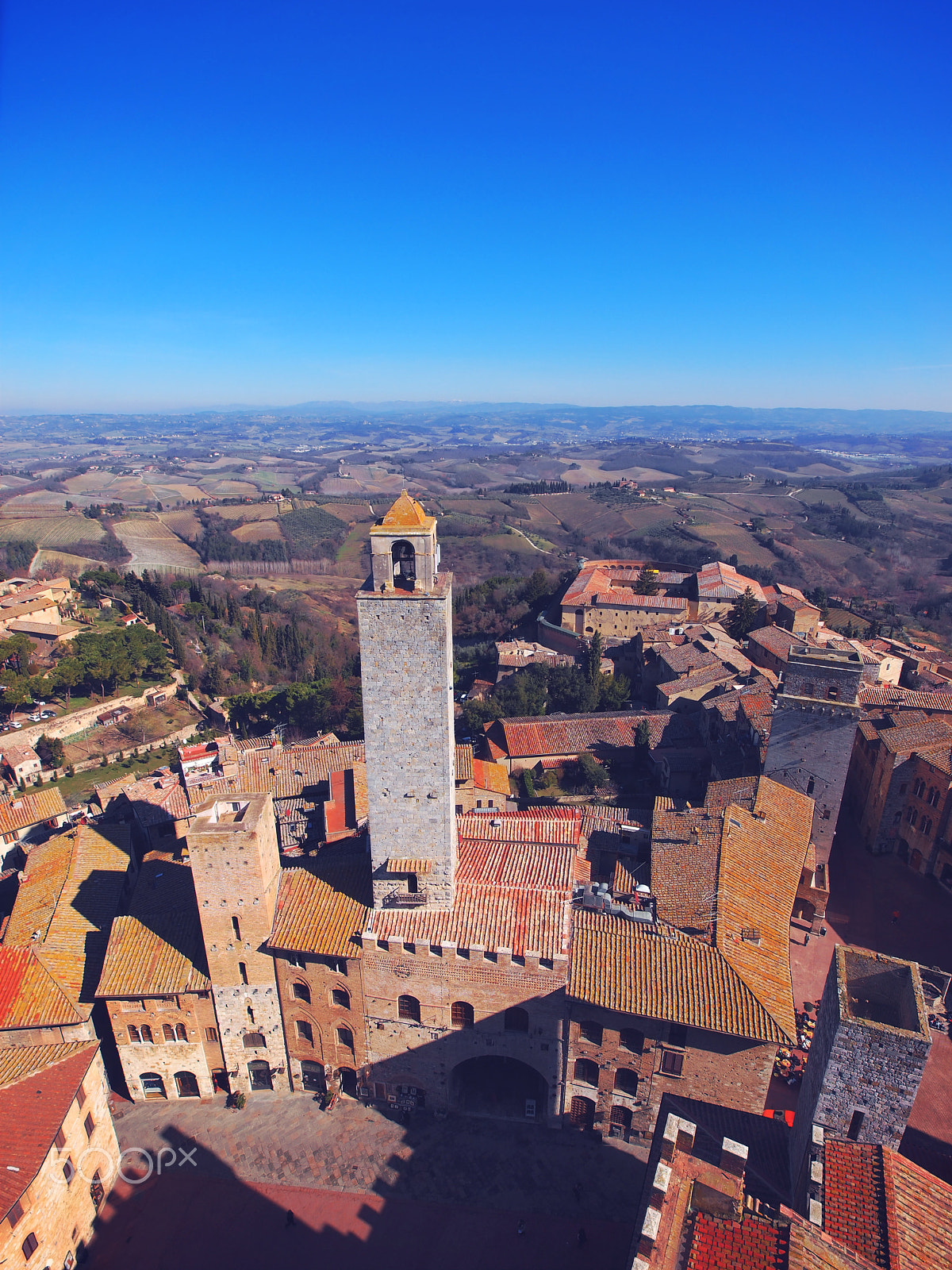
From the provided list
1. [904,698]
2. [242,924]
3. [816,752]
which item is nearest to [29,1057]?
[242,924]

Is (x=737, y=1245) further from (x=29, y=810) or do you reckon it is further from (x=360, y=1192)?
(x=29, y=810)

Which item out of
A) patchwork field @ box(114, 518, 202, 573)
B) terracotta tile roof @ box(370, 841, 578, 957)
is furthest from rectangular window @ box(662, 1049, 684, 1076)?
patchwork field @ box(114, 518, 202, 573)

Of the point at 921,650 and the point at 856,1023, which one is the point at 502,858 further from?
the point at 921,650

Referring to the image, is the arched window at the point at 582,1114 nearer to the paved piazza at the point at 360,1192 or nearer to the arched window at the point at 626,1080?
the paved piazza at the point at 360,1192

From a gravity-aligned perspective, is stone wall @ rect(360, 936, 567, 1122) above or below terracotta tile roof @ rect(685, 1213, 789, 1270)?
below

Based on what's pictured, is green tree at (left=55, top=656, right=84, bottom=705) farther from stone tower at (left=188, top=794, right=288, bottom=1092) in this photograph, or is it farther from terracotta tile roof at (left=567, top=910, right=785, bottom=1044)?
terracotta tile roof at (left=567, top=910, right=785, bottom=1044)
